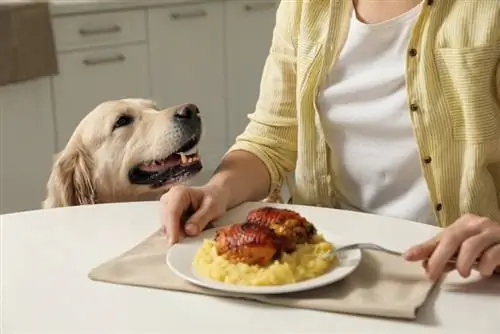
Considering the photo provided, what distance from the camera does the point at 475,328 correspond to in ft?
2.67

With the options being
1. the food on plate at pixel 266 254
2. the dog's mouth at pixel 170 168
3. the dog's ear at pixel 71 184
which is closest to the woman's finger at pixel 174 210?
the food on plate at pixel 266 254

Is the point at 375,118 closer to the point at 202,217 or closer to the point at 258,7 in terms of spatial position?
the point at 202,217

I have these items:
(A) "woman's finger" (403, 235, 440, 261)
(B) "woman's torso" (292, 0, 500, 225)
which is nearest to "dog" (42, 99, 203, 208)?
(B) "woman's torso" (292, 0, 500, 225)

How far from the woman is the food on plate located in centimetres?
15

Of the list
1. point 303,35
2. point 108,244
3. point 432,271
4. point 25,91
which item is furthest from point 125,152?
point 25,91

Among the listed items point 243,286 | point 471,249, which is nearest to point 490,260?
point 471,249

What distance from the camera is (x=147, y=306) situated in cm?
88

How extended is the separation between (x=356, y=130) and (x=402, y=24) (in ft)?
0.59

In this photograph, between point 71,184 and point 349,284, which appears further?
point 71,184

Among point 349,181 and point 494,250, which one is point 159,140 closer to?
point 349,181

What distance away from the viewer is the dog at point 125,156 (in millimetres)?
1691

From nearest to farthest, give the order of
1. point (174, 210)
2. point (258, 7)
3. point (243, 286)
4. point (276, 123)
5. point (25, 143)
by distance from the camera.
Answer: point (243, 286) → point (174, 210) → point (276, 123) → point (25, 143) → point (258, 7)

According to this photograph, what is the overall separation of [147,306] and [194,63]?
8.23 feet

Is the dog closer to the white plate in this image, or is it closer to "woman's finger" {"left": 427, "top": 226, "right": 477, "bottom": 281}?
the white plate
